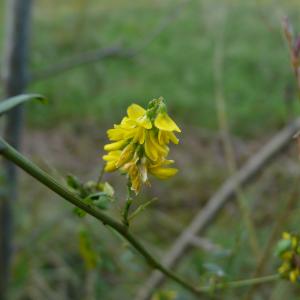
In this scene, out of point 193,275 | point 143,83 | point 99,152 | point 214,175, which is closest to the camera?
point 193,275

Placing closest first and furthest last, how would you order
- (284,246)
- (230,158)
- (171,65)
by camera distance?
1. (284,246)
2. (230,158)
3. (171,65)

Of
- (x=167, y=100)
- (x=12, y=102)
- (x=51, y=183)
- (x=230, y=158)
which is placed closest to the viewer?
(x=51, y=183)

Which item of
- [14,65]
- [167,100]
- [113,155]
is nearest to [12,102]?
[113,155]

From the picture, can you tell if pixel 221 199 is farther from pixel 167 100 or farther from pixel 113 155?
pixel 167 100

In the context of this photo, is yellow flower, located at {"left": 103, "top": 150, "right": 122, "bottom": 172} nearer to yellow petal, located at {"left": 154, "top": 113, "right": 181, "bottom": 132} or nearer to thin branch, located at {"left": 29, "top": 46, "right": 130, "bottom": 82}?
yellow petal, located at {"left": 154, "top": 113, "right": 181, "bottom": 132}

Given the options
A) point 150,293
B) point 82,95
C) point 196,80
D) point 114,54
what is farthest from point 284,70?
point 150,293

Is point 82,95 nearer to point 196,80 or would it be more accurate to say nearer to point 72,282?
point 196,80
